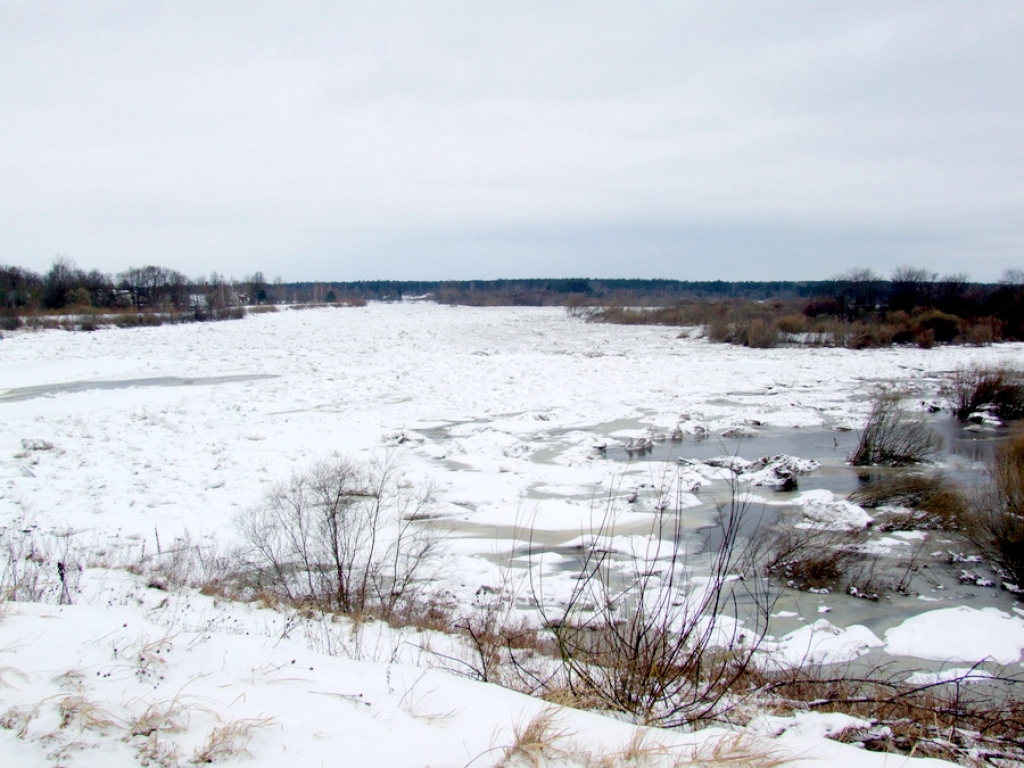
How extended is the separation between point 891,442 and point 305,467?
11095mm

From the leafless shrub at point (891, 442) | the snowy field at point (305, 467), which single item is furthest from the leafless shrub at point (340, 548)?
the leafless shrub at point (891, 442)

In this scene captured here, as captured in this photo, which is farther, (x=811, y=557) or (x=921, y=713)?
(x=811, y=557)

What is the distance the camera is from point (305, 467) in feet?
36.4

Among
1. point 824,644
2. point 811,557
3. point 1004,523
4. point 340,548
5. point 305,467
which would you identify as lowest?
point 824,644

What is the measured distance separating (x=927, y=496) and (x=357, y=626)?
8.27 meters

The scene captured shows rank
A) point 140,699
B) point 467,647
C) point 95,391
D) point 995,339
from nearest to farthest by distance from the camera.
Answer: point 140,699
point 467,647
point 95,391
point 995,339

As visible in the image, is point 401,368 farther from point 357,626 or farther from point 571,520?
point 357,626

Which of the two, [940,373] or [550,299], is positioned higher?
[550,299]

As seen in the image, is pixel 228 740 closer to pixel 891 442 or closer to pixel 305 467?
pixel 305 467

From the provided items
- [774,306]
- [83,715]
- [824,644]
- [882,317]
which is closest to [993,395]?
[824,644]

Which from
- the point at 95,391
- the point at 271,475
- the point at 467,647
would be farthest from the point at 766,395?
the point at 95,391

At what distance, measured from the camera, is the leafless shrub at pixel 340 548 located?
6277mm

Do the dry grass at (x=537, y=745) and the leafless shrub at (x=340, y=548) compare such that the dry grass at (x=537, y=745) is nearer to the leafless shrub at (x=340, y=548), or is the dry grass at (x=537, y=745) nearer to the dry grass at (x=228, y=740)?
the dry grass at (x=228, y=740)

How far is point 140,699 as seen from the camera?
112 inches
